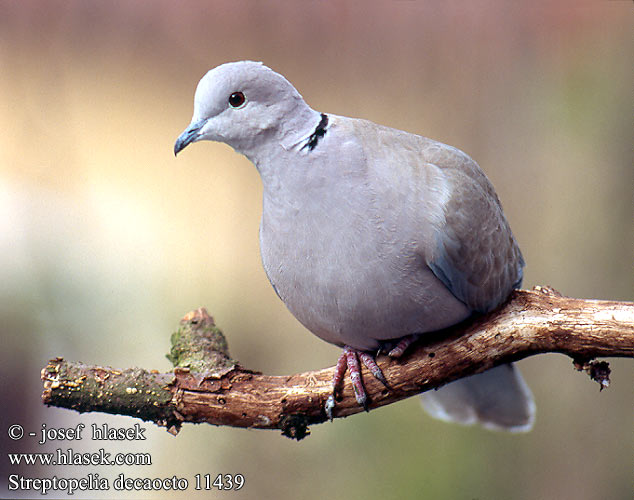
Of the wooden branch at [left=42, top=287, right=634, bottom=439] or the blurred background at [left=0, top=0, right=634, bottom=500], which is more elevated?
the blurred background at [left=0, top=0, right=634, bottom=500]

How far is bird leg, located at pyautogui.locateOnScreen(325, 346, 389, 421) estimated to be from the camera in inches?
57.0

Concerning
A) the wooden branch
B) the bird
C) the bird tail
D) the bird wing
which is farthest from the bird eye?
the bird tail

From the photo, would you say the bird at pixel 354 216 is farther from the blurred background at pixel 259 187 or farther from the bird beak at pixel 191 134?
the blurred background at pixel 259 187

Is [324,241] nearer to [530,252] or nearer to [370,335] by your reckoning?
[370,335]

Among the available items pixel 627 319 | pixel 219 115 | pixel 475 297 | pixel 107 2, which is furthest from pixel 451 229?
pixel 107 2

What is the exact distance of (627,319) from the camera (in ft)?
4.27

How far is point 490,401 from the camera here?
1848 millimetres

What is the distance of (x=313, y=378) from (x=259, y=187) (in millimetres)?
1108

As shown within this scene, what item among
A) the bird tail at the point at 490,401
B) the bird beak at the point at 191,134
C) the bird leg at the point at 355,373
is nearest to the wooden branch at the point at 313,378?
the bird leg at the point at 355,373

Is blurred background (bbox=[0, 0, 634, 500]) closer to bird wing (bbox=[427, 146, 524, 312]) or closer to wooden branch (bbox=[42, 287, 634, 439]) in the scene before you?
wooden branch (bbox=[42, 287, 634, 439])

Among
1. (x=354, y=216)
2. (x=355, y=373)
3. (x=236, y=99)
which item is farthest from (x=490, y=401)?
(x=236, y=99)

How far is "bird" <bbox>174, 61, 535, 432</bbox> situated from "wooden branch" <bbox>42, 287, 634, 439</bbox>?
4cm

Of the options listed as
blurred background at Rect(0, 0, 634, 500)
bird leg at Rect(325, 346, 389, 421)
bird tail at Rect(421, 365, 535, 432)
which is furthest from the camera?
blurred background at Rect(0, 0, 634, 500)

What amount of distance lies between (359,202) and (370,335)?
0.30 meters
